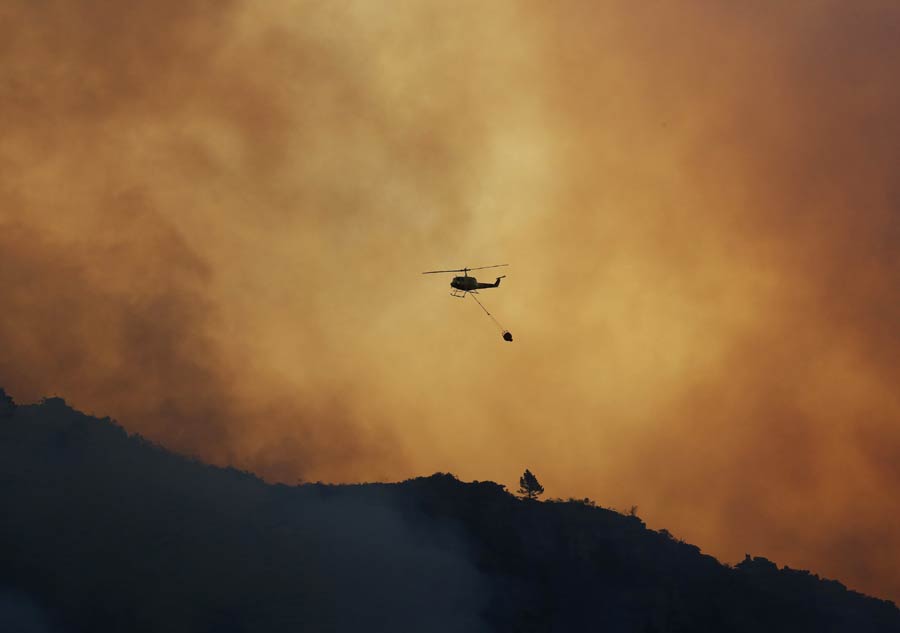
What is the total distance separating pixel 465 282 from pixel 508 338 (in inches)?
1034

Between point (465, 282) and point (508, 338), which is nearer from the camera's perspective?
point (508, 338)

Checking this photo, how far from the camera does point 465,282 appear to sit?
148750 mm

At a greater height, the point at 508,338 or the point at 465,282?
the point at 465,282

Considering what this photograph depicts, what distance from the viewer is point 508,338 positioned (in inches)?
4919
